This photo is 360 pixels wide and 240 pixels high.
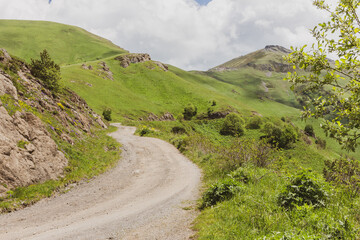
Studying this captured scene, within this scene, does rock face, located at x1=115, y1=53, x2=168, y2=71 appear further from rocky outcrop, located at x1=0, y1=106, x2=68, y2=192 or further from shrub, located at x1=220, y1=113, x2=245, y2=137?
rocky outcrop, located at x1=0, y1=106, x2=68, y2=192

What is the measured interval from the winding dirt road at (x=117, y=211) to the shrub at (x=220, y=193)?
3.05 feet

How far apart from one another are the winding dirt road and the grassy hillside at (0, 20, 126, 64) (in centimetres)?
15040

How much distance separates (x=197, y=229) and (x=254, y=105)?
139 meters

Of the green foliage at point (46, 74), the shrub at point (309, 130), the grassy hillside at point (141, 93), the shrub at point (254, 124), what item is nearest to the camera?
the green foliage at point (46, 74)

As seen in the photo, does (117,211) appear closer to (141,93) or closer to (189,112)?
(189,112)

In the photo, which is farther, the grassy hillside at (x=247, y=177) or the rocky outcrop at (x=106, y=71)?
the rocky outcrop at (x=106, y=71)

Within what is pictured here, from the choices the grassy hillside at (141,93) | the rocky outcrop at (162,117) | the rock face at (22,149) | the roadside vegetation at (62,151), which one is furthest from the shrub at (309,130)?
the rock face at (22,149)

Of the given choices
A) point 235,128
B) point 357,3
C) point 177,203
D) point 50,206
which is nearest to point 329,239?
point 357,3

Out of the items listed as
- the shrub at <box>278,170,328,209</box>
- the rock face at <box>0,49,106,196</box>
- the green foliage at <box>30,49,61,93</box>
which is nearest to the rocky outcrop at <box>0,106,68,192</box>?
the rock face at <box>0,49,106,196</box>

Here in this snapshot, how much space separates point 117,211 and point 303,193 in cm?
844

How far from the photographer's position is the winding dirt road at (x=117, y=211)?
8.25 metres

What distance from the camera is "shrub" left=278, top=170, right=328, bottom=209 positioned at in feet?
25.3

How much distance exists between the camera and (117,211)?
10.6 m

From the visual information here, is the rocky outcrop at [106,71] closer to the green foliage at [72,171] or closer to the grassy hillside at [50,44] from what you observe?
the grassy hillside at [50,44]
